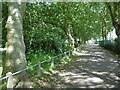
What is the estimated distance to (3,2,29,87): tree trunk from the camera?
16.9ft

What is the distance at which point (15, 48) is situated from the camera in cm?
534

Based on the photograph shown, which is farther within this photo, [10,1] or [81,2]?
[81,2]

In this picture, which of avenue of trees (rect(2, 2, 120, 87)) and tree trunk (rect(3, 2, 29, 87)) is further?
avenue of trees (rect(2, 2, 120, 87))

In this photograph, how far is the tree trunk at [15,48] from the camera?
5156 millimetres

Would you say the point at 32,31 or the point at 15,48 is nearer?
the point at 15,48

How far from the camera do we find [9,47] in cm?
534

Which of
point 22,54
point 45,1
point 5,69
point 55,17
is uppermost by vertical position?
point 45,1

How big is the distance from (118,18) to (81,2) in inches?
195

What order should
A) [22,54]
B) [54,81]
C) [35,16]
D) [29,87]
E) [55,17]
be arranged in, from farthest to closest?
[55,17] < [35,16] < [54,81] < [22,54] < [29,87]

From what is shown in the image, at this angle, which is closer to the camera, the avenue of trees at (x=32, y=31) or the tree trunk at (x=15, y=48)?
the tree trunk at (x=15, y=48)

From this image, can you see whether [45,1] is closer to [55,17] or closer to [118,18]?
[55,17]

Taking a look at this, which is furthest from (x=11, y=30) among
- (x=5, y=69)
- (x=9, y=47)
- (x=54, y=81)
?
(x=54, y=81)

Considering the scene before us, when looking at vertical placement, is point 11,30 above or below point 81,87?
above

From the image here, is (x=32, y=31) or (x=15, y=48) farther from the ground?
(x=32, y=31)
